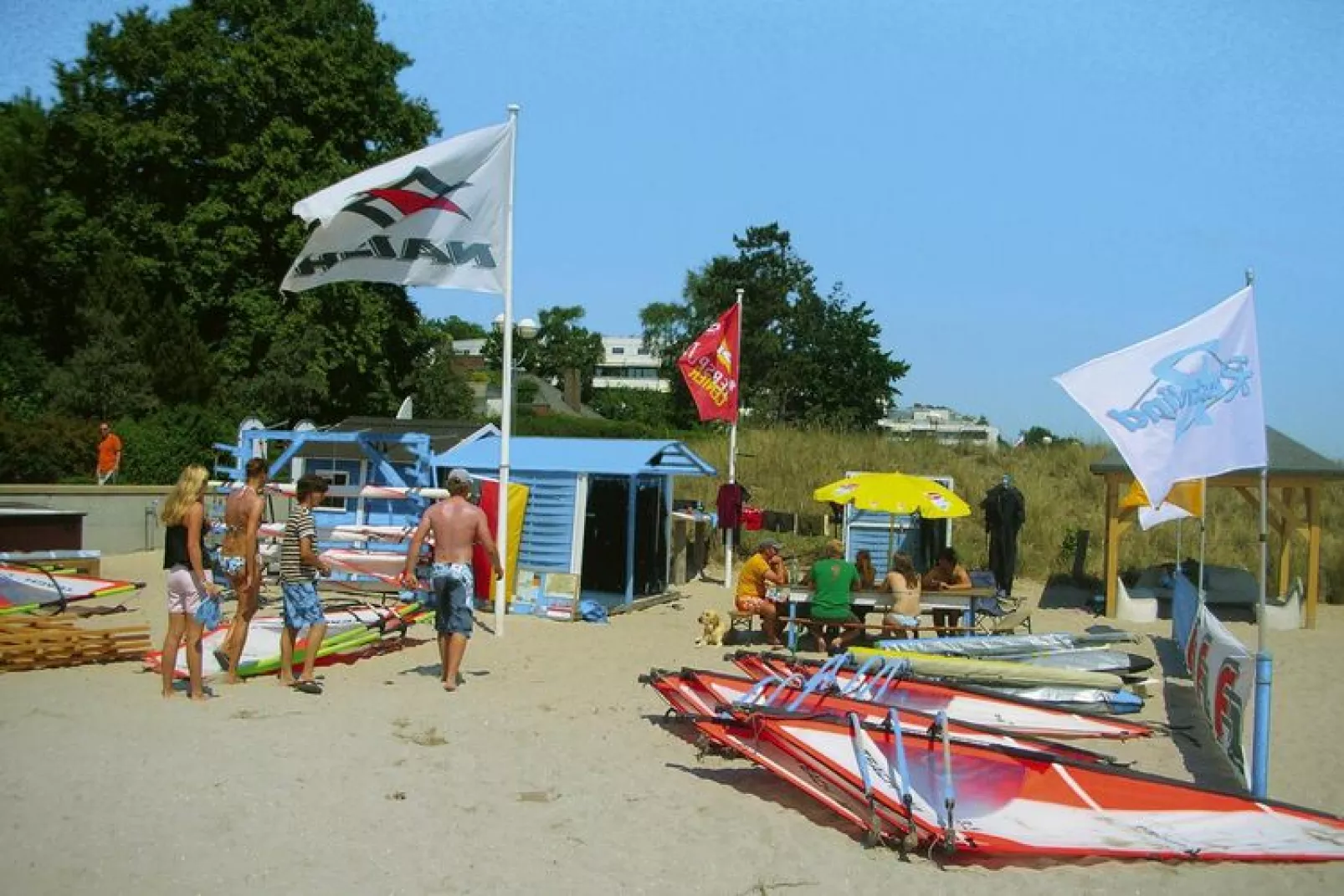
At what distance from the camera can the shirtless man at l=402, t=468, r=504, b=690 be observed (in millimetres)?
10039

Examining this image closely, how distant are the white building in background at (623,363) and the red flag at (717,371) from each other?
102m

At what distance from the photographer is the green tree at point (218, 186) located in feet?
105

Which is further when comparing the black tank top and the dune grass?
the dune grass

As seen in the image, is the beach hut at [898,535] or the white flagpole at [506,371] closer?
the white flagpole at [506,371]

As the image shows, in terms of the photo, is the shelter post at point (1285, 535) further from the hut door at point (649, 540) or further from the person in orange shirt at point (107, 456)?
the person in orange shirt at point (107, 456)

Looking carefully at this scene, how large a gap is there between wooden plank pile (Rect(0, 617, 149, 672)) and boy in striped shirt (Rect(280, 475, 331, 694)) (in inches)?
75.7

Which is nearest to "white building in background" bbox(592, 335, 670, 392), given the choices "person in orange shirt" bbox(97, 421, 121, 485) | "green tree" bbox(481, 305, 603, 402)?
"green tree" bbox(481, 305, 603, 402)

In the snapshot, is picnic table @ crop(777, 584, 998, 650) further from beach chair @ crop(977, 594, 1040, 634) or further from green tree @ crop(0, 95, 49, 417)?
green tree @ crop(0, 95, 49, 417)

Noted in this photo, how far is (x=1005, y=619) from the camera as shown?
1573 cm

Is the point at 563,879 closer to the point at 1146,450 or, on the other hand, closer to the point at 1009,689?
the point at 1146,450

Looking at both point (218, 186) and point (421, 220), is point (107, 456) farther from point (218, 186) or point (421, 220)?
point (421, 220)

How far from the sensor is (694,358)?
18922mm

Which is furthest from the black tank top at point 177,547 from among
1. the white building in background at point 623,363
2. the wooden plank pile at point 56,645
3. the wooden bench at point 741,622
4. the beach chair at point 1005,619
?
the white building in background at point 623,363

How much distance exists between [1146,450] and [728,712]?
11.0ft
